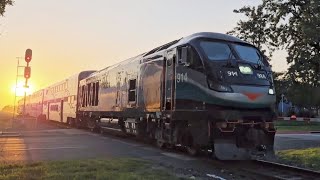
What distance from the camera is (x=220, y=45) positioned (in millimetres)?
14977

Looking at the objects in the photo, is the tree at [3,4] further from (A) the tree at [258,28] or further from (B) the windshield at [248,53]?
(A) the tree at [258,28]

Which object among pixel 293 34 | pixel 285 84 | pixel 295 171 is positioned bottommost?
pixel 295 171

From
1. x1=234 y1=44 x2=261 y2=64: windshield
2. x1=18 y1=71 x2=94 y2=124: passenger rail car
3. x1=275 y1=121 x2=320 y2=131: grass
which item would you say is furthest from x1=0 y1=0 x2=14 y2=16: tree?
x1=275 y1=121 x2=320 y2=131: grass

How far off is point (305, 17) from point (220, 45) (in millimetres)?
24985

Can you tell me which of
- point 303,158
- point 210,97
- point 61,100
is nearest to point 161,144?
point 210,97

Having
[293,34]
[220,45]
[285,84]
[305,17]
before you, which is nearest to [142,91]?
[220,45]

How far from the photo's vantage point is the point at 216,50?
1472cm

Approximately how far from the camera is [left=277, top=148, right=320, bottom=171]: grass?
1439 centimetres

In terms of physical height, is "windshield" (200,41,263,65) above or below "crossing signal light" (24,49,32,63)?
below

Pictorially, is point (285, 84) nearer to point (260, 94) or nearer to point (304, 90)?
point (304, 90)

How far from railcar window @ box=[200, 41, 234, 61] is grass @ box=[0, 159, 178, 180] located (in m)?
3.80

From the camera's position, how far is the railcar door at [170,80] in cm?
1558

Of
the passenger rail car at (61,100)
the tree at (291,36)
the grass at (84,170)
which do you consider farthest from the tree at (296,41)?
the grass at (84,170)

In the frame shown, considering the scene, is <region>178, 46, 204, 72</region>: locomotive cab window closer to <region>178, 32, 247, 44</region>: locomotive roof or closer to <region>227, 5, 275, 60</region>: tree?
<region>178, 32, 247, 44</region>: locomotive roof
